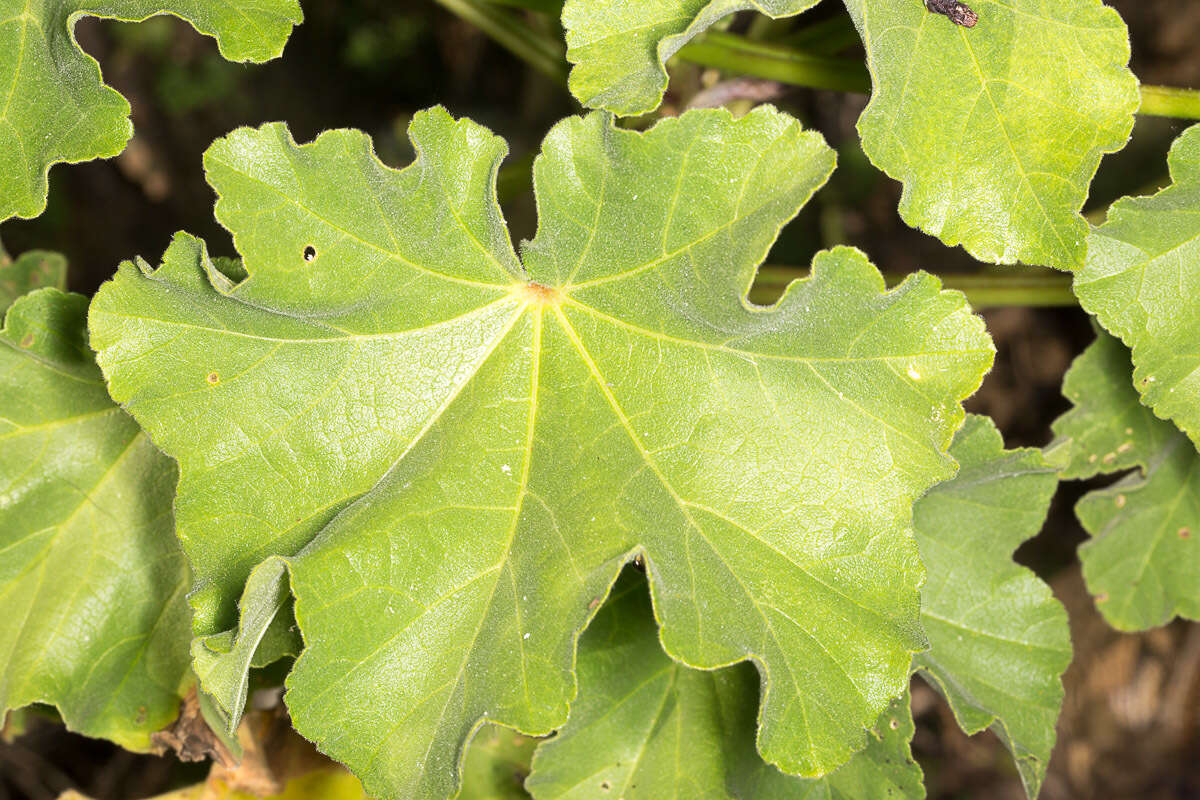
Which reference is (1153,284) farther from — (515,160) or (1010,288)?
(515,160)

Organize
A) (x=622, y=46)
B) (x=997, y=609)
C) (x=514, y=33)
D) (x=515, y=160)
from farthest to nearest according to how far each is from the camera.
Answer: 1. (x=515, y=160)
2. (x=514, y=33)
3. (x=997, y=609)
4. (x=622, y=46)

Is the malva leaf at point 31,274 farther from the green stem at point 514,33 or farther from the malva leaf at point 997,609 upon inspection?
the malva leaf at point 997,609

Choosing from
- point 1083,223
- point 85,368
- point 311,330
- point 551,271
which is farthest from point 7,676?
point 1083,223

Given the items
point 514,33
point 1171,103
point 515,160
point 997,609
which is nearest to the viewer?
point 1171,103

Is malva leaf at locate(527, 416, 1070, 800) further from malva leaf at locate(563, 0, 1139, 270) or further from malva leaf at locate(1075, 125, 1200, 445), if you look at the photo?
malva leaf at locate(563, 0, 1139, 270)

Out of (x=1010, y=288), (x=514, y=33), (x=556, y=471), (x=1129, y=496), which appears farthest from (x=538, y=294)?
(x=1129, y=496)

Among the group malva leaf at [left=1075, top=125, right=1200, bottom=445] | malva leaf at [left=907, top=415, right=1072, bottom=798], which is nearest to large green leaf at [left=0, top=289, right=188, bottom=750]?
malva leaf at [left=907, top=415, right=1072, bottom=798]
